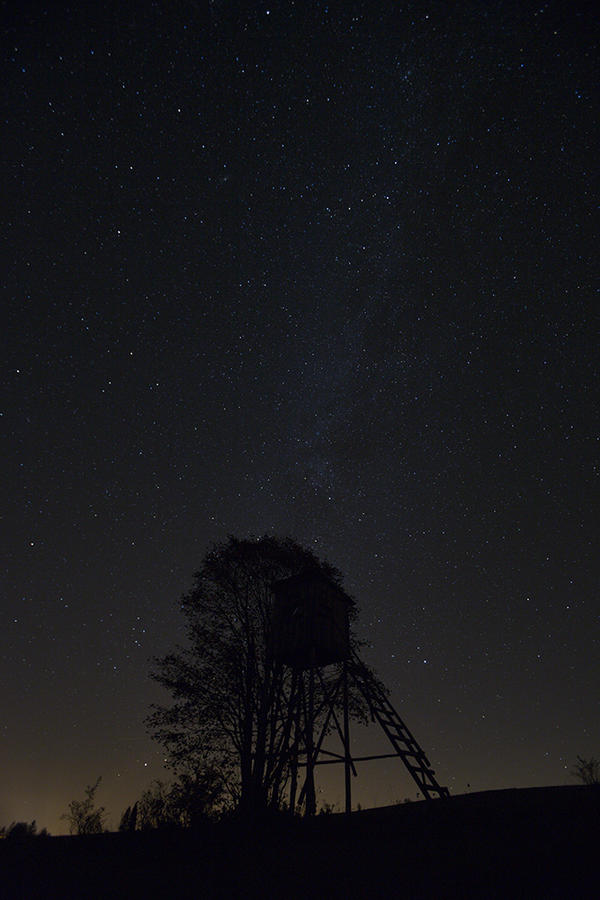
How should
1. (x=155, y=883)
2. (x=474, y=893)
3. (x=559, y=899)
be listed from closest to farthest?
(x=559, y=899)
(x=474, y=893)
(x=155, y=883)

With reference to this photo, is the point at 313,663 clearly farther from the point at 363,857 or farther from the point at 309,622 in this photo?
the point at 363,857

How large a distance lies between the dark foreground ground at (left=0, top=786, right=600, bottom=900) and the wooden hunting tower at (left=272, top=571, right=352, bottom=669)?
5974 mm

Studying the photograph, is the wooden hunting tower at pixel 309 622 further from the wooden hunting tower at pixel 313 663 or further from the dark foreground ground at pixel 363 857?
the dark foreground ground at pixel 363 857

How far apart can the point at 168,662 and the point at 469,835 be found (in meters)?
12.5

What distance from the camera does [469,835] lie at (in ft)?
23.8

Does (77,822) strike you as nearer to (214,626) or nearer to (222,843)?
(214,626)

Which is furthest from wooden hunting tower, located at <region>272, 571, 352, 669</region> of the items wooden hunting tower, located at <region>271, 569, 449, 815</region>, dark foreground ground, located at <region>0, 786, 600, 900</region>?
dark foreground ground, located at <region>0, 786, 600, 900</region>

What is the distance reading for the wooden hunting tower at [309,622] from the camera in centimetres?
1558

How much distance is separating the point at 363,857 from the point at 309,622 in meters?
8.16

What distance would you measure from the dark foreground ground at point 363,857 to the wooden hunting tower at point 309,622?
5.97 metres

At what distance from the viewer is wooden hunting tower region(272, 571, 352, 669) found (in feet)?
51.1

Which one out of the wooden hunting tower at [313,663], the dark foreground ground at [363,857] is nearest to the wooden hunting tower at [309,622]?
the wooden hunting tower at [313,663]

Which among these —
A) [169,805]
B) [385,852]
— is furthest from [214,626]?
[385,852]

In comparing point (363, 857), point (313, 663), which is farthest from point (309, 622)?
point (363, 857)
